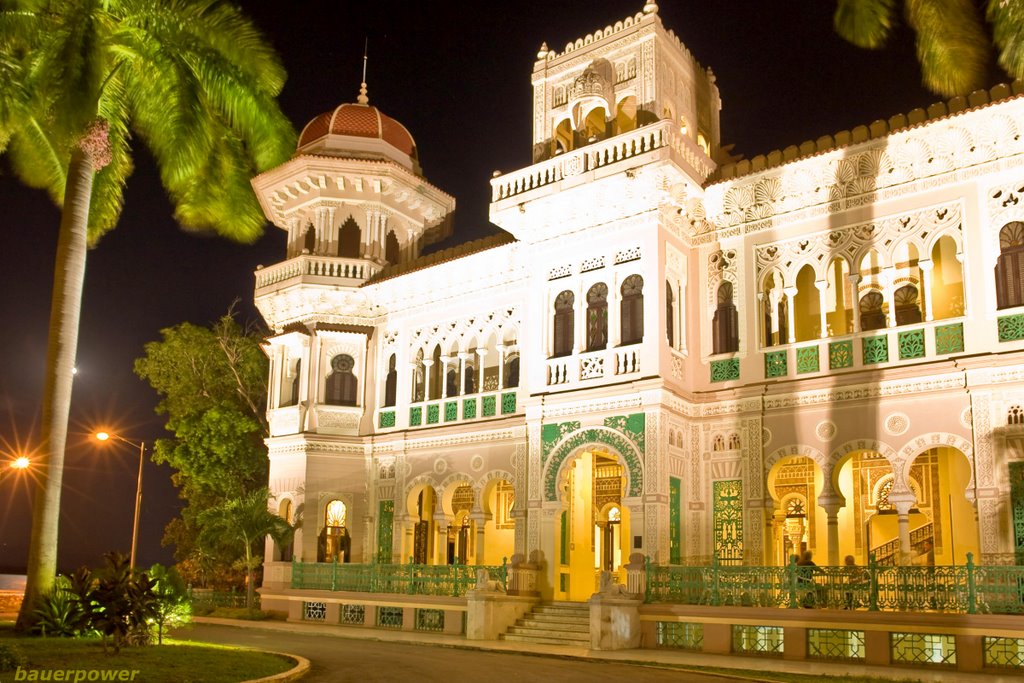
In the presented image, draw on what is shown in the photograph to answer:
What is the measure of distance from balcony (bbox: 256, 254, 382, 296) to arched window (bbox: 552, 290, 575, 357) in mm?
6537

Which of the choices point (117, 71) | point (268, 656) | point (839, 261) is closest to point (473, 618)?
point (268, 656)

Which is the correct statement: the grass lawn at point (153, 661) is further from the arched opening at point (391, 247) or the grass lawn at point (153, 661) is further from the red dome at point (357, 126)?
the red dome at point (357, 126)

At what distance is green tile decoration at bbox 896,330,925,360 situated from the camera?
15984mm

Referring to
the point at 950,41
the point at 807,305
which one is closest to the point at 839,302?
the point at 807,305

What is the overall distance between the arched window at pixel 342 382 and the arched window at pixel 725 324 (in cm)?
944

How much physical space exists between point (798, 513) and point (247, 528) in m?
11.8

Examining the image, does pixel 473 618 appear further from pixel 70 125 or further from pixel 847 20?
pixel 847 20

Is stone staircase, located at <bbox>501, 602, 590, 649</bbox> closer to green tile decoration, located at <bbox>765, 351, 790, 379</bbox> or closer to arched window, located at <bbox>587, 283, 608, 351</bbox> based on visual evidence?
arched window, located at <bbox>587, 283, 608, 351</bbox>

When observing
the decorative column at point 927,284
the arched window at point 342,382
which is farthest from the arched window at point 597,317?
the arched window at point 342,382

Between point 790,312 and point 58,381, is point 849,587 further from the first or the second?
point 58,381

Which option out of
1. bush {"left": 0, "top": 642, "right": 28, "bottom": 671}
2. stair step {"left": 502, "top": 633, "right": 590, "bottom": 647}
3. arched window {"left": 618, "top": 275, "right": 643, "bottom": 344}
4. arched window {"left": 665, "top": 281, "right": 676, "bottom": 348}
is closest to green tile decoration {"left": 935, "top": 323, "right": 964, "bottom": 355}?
arched window {"left": 665, "top": 281, "right": 676, "bottom": 348}

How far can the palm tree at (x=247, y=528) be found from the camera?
21984 mm

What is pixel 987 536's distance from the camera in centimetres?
1458

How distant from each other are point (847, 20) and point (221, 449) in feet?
64.5
